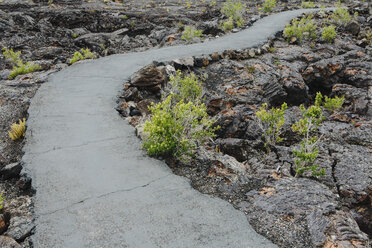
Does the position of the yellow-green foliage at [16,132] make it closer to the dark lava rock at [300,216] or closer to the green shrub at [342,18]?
the dark lava rock at [300,216]

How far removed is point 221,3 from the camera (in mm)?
25156

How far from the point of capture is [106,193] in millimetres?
4309

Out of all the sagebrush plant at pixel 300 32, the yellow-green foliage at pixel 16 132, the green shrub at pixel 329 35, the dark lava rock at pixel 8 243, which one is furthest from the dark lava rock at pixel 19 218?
the green shrub at pixel 329 35

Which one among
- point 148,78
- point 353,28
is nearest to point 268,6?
point 353,28

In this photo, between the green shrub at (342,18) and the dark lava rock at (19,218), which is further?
the green shrub at (342,18)

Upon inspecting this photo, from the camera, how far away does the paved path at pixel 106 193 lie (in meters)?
3.56

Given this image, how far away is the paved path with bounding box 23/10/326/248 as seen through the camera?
356cm

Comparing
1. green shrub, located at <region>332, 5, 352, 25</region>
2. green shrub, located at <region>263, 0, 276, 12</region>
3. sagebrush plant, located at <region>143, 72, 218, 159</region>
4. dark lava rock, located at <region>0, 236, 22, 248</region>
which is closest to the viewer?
dark lava rock, located at <region>0, 236, 22, 248</region>

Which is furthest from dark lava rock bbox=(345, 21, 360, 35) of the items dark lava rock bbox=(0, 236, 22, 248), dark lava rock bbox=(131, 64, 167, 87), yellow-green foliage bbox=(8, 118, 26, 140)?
dark lava rock bbox=(0, 236, 22, 248)

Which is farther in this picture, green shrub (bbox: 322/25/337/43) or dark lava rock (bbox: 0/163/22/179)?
green shrub (bbox: 322/25/337/43)

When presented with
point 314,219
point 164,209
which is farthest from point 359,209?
point 164,209

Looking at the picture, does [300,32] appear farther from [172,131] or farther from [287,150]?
[172,131]

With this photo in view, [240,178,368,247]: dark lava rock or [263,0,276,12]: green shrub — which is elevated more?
[263,0,276,12]: green shrub

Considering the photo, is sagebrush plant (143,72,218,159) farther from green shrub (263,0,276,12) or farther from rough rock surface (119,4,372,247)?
green shrub (263,0,276,12)
